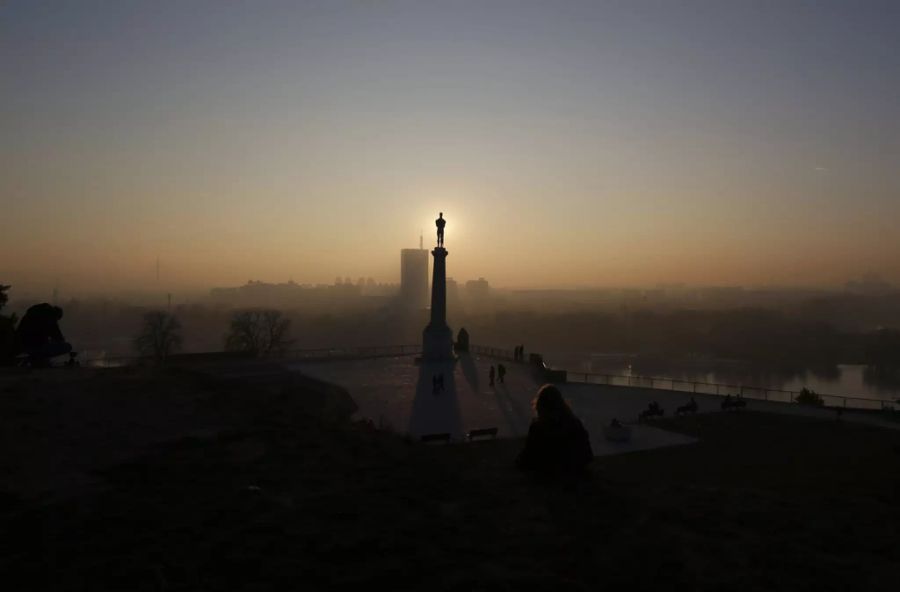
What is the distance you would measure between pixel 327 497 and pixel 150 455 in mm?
2614

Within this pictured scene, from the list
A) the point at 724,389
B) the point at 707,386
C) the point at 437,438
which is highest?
the point at 437,438

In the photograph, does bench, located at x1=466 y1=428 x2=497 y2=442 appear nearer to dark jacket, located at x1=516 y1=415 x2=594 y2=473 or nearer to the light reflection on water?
dark jacket, located at x1=516 y1=415 x2=594 y2=473

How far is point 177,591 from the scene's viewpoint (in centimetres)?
384

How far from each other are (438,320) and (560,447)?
22.6 m

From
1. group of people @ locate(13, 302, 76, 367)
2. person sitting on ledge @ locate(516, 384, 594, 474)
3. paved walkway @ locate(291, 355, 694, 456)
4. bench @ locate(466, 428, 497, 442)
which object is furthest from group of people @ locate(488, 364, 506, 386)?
person sitting on ledge @ locate(516, 384, 594, 474)

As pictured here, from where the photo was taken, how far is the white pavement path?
16.9m

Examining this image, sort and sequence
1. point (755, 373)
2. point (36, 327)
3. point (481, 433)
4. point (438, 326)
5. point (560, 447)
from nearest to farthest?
1. point (560, 447)
2. point (36, 327)
3. point (481, 433)
4. point (438, 326)
5. point (755, 373)

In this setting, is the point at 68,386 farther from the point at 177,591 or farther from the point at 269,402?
the point at 177,591

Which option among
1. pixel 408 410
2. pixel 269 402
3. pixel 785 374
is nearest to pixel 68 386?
pixel 269 402

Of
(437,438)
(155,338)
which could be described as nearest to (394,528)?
(437,438)

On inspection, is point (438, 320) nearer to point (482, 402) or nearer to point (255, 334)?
point (482, 402)

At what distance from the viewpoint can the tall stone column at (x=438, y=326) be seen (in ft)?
93.7

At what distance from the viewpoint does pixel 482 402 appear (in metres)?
20.3

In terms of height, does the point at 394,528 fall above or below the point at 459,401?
above
